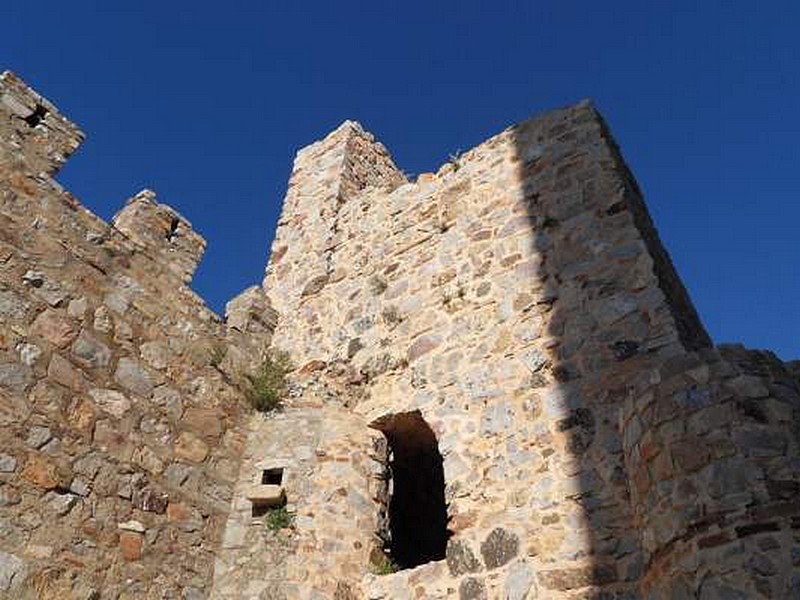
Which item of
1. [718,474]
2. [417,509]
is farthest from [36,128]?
[718,474]

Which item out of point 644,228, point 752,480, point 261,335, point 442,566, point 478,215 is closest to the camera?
point 752,480

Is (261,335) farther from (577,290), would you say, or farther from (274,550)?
(577,290)

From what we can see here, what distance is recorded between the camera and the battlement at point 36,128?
233 inches

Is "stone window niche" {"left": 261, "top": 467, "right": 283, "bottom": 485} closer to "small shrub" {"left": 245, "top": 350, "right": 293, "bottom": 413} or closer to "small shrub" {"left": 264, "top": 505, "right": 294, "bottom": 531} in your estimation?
"small shrub" {"left": 264, "top": 505, "right": 294, "bottom": 531}

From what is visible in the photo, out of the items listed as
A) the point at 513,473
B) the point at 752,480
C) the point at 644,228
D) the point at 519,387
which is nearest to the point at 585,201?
the point at 644,228

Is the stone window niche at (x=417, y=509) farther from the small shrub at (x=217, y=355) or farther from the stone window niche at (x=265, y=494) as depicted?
the small shrub at (x=217, y=355)

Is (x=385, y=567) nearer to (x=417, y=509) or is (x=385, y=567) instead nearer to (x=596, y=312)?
(x=417, y=509)

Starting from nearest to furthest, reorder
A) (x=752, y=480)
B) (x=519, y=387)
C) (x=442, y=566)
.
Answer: (x=752, y=480)
(x=442, y=566)
(x=519, y=387)

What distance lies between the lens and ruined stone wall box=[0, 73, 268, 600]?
4.69 meters

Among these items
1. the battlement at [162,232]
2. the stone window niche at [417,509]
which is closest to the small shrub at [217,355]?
the battlement at [162,232]

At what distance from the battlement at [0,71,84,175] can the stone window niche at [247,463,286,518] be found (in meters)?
3.05

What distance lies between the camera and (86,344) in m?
A: 5.45

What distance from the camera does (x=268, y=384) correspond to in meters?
6.73

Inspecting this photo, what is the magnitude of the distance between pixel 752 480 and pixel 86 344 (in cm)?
449
